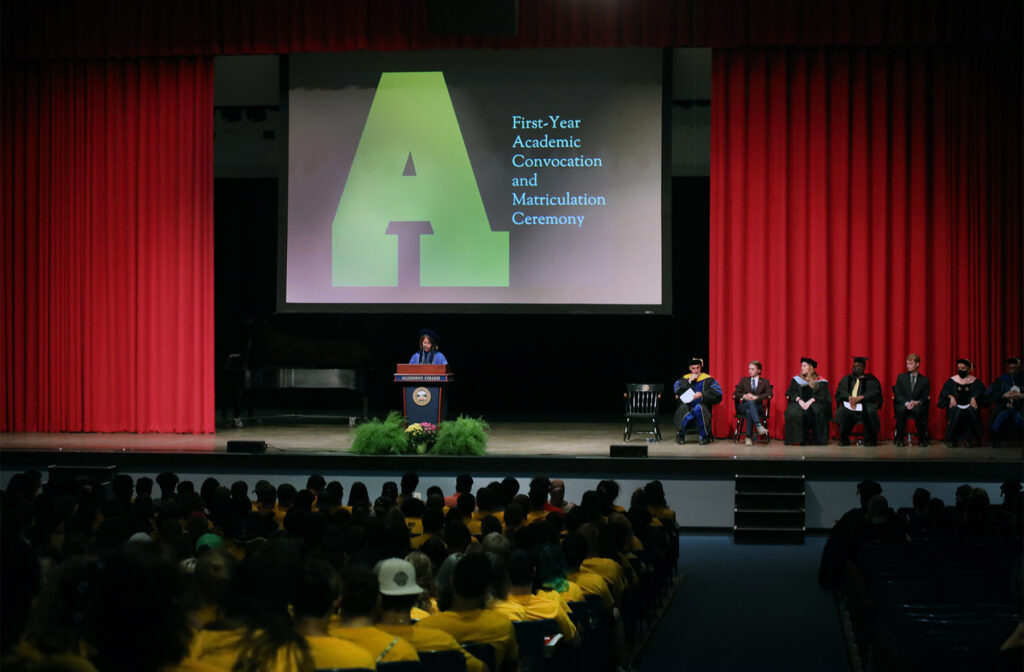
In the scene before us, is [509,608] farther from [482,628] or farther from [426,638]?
[426,638]

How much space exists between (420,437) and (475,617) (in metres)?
6.73

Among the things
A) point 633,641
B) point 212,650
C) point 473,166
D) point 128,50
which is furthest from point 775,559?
point 128,50

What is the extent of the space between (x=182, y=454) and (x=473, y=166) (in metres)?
4.21

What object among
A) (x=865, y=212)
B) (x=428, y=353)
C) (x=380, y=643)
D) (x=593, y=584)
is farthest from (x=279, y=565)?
(x=865, y=212)

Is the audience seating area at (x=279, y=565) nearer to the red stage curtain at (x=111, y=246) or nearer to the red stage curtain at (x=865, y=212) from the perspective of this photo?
the red stage curtain at (x=865, y=212)

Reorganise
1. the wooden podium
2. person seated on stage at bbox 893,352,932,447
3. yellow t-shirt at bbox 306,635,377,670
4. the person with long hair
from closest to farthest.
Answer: the person with long hair
yellow t-shirt at bbox 306,635,377,670
the wooden podium
person seated on stage at bbox 893,352,932,447

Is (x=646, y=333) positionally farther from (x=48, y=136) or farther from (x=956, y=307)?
(x=48, y=136)

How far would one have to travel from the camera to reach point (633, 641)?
6094 mm

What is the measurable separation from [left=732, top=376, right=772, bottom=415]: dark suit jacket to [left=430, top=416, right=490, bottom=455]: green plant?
9.16 feet

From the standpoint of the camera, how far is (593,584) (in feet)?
16.4

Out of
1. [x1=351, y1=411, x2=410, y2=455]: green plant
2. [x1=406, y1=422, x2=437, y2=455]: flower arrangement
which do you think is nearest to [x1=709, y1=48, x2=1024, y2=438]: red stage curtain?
[x1=406, y1=422, x2=437, y2=455]: flower arrangement

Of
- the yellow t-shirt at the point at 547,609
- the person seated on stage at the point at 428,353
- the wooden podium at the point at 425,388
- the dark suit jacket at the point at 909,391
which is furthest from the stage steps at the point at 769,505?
the yellow t-shirt at the point at 547,609

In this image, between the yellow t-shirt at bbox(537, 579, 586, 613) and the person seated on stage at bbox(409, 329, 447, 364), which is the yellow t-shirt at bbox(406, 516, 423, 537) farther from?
the person seated on stage at bbox(409, 329, 447, 364)

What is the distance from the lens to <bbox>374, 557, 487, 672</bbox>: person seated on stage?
3463 mm
